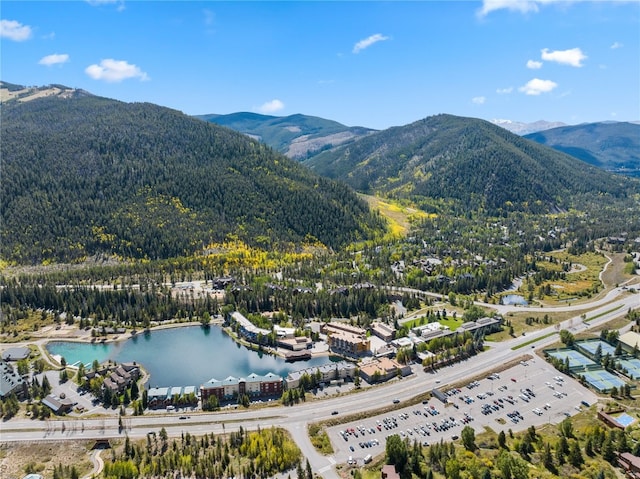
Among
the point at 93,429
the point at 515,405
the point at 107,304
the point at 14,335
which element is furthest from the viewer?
the point at 107,304

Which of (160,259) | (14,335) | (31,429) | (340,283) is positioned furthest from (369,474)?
(160,259)

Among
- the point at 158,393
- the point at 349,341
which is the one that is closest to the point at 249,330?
the point at 349,341

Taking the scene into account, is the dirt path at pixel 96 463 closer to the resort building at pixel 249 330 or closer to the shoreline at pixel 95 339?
the shoreline at pixel 95 339

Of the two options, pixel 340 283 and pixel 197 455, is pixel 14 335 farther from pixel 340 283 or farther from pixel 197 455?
pixel 340 283

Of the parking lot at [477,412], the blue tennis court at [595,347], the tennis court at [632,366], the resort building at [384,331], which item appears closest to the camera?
the parking lot at [477,412]

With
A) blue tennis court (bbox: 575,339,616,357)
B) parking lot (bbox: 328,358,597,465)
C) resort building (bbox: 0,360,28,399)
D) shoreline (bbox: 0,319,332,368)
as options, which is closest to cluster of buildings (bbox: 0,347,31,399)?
resort building (bbox: 0,360,28,399)

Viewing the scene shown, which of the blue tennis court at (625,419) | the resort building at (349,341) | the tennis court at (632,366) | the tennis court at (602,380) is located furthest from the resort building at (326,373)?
the tennis court at (632,366)

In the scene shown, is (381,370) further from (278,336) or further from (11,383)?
(11,383)

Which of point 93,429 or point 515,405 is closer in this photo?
point 93,429
